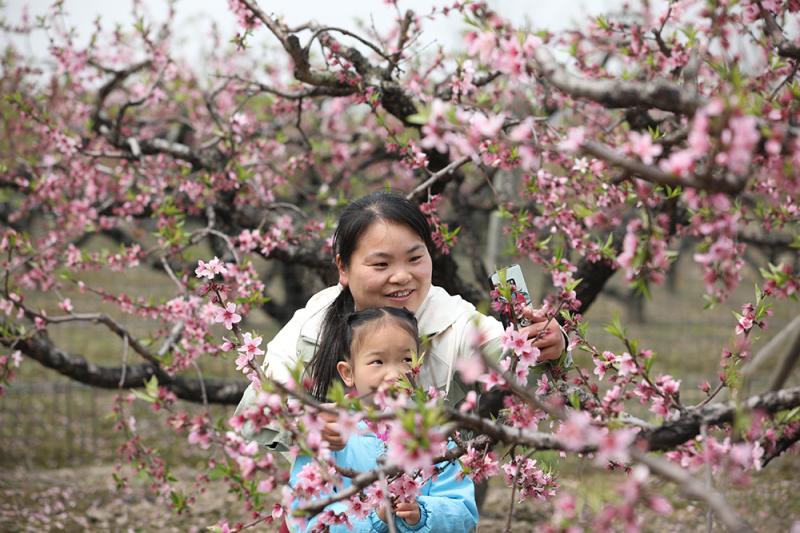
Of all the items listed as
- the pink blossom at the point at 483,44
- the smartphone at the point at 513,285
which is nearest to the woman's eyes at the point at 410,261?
the smartphone at the point at 513,285

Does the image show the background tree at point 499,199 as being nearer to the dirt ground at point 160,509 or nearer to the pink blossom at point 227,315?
the pink blossom at point 227,315

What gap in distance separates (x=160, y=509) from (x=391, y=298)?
3618 millimetres

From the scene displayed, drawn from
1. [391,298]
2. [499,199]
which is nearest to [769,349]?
[391,298]

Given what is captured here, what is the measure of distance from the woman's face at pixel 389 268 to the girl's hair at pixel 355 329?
8 cm

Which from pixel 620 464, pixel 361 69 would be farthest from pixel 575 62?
pixel 620 464

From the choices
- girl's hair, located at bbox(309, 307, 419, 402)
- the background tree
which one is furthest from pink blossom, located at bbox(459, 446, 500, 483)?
girl's hair, located at bbox(309, 307, 419, 402)

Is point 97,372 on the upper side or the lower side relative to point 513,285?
upper

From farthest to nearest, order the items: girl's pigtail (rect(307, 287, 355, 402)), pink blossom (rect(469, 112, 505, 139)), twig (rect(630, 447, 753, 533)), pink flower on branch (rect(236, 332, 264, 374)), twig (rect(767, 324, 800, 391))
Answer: girl's pigtail (rect(307, 287, 355, 402)) < pink flower on branch (rect(236, 332, 264, 374)) < pink blossom (rect(469, 112, 505, 139)) < twig (rect(767, 324, 800, 391)) < twig (rect(630, 447, 753, 533))

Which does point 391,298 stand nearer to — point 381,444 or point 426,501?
point 381,444

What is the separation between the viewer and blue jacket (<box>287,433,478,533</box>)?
2234 millimetres

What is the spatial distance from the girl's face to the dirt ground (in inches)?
117

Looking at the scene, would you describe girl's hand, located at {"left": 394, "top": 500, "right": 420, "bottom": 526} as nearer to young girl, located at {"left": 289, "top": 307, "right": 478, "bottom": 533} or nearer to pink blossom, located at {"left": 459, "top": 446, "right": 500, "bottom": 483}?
young girl, located at {"left": 289, "top": 307, "right": 478, "bottom": 533}

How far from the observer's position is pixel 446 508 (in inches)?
89.4

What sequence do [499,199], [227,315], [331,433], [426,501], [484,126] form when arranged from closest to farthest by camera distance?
[484,126] < [331,433] < [227,315] < [426,501] < [499,199]
